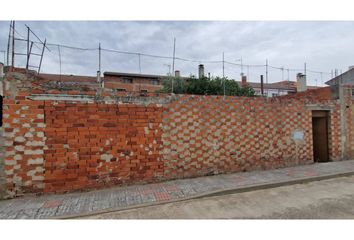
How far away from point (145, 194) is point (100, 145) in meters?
1.64

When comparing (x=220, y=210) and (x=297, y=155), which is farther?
(x=297, y=155)

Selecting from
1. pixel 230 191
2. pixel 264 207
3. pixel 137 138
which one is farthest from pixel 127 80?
pixel 264 207

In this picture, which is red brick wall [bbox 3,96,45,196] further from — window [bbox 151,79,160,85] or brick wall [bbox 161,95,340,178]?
window [bbox 151,79,160,85]

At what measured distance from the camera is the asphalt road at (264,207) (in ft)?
11.1

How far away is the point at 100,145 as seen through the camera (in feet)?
15.6

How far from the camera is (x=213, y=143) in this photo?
573cm

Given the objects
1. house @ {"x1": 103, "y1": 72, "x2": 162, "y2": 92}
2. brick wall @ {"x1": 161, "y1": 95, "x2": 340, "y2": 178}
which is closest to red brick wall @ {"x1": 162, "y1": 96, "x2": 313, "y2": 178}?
brick wall @ {"x1": 161, "y1": 95, "x2": 340, "y2": 178}

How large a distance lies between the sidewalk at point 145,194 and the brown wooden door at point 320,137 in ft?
5.28

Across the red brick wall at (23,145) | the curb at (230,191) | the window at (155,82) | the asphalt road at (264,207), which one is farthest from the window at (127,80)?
the asphalt road at (264,207)

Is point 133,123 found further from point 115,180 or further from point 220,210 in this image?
point 220,210

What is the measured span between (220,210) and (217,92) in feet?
36.3

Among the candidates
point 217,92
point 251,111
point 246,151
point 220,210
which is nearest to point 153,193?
point 220,210

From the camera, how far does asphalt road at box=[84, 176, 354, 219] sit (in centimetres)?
340

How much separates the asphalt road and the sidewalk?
0.62ft
